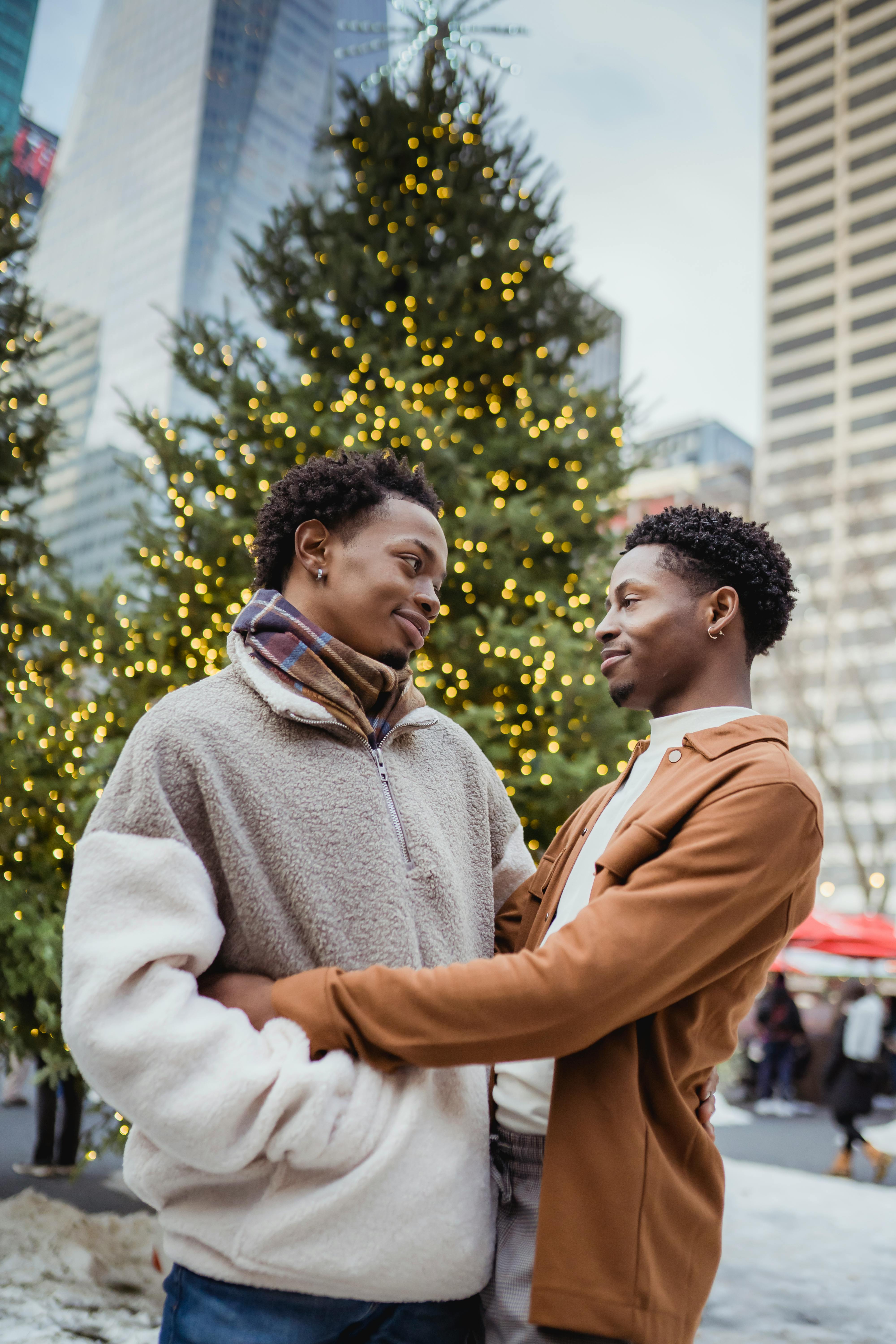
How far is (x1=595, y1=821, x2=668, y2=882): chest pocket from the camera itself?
4.39ft

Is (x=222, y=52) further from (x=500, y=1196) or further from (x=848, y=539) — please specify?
(x=500, y=1196)

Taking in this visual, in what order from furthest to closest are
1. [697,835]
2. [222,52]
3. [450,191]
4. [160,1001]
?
[222,52] < [450,191] < [697,835] < [160,1001]

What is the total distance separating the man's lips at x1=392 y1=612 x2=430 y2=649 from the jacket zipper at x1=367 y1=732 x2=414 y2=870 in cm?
20

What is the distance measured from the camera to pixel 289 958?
1.33 metres

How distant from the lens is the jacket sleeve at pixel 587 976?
3.87 ft

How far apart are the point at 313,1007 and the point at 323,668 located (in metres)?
0.52

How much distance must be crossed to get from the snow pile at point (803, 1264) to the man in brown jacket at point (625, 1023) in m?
3.56

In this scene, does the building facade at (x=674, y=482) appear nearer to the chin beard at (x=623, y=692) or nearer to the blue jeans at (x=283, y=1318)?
the chin beard at (x=623, y=692)

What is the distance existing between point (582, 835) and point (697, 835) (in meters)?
0.42

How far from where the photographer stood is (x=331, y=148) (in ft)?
18.9

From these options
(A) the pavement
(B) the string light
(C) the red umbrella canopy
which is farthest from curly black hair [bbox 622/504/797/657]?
(C) the red umbrella canopy

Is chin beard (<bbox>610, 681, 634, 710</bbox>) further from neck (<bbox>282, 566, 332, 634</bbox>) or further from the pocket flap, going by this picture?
neck (<bbox>282, 566, 332, 634</bbox>)

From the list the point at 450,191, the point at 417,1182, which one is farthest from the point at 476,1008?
the point at 450,191

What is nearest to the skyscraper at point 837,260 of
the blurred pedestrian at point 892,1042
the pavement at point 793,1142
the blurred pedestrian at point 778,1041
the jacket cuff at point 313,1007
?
the blurred pedestrian at point 892,1042
